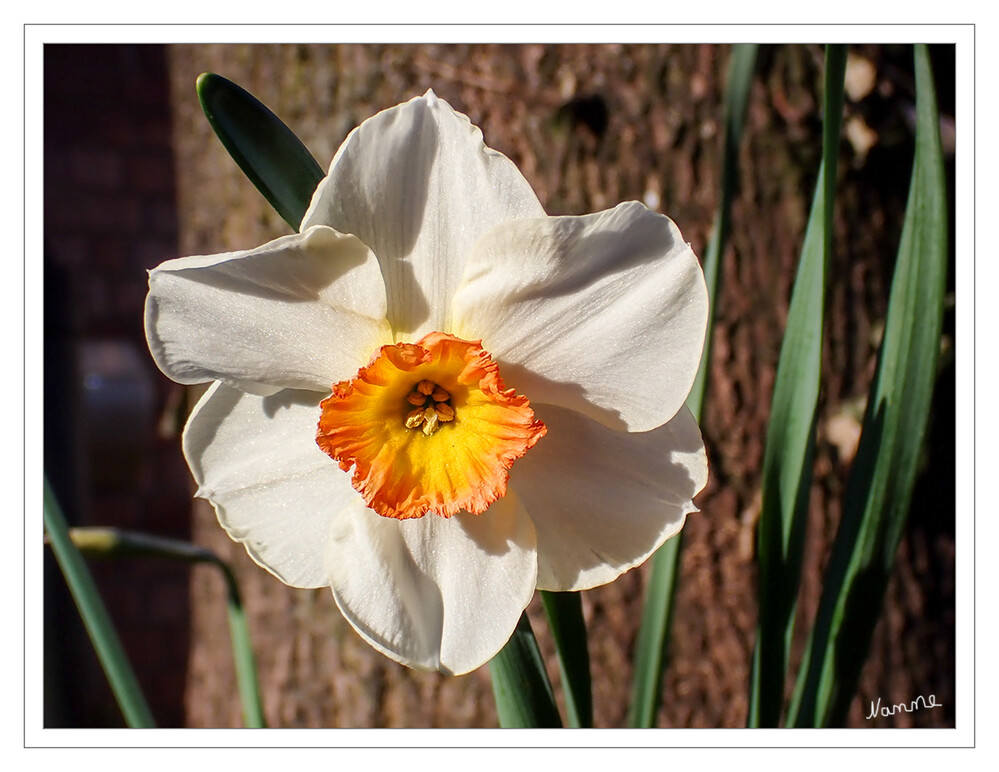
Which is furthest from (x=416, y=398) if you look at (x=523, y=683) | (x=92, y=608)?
(x=92, y=608)

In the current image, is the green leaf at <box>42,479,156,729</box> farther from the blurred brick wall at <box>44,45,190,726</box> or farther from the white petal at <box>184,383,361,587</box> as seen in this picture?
the blurred brick wall at <box>44,45,190,726</box>

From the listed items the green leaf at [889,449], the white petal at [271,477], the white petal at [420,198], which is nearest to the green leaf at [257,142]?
the white petal at [420,198]

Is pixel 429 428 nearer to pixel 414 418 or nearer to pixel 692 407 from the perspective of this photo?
pixel 414 418

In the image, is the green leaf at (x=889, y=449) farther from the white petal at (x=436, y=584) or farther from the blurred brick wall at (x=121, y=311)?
the blurred brick wall at (x=121, y=311)
